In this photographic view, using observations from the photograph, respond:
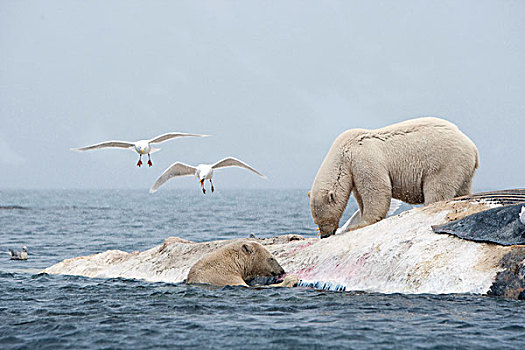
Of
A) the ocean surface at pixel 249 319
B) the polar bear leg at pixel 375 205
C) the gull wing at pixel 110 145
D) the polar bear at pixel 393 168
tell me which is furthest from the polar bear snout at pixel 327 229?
the gull wing at pixel 110 145

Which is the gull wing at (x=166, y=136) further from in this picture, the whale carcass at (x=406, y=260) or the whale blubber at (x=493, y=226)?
the whale blubber at (x=493, y=226)

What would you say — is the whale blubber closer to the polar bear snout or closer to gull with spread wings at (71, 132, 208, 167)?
the polar bear snout

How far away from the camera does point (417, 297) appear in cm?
738

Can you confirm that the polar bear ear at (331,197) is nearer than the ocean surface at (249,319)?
No

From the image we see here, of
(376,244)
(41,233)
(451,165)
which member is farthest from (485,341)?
(41,233)

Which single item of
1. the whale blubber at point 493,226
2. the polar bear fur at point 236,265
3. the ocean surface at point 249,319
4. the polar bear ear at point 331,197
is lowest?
the ocean surface at point 249,319

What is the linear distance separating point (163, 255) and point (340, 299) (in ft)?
15.3

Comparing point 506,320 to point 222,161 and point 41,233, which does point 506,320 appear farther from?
point 41,233

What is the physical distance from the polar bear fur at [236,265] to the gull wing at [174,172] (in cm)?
500

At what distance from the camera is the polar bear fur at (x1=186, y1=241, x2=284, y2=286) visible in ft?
31.0

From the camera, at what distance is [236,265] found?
968 cm

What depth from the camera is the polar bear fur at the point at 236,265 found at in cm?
945

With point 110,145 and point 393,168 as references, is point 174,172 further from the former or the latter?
point 393,168

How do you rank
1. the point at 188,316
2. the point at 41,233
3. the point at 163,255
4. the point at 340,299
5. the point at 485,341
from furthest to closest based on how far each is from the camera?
the point at 41,233
the point at 163,255
the point at 340,299
the point at 188,316
the point at 485,341
